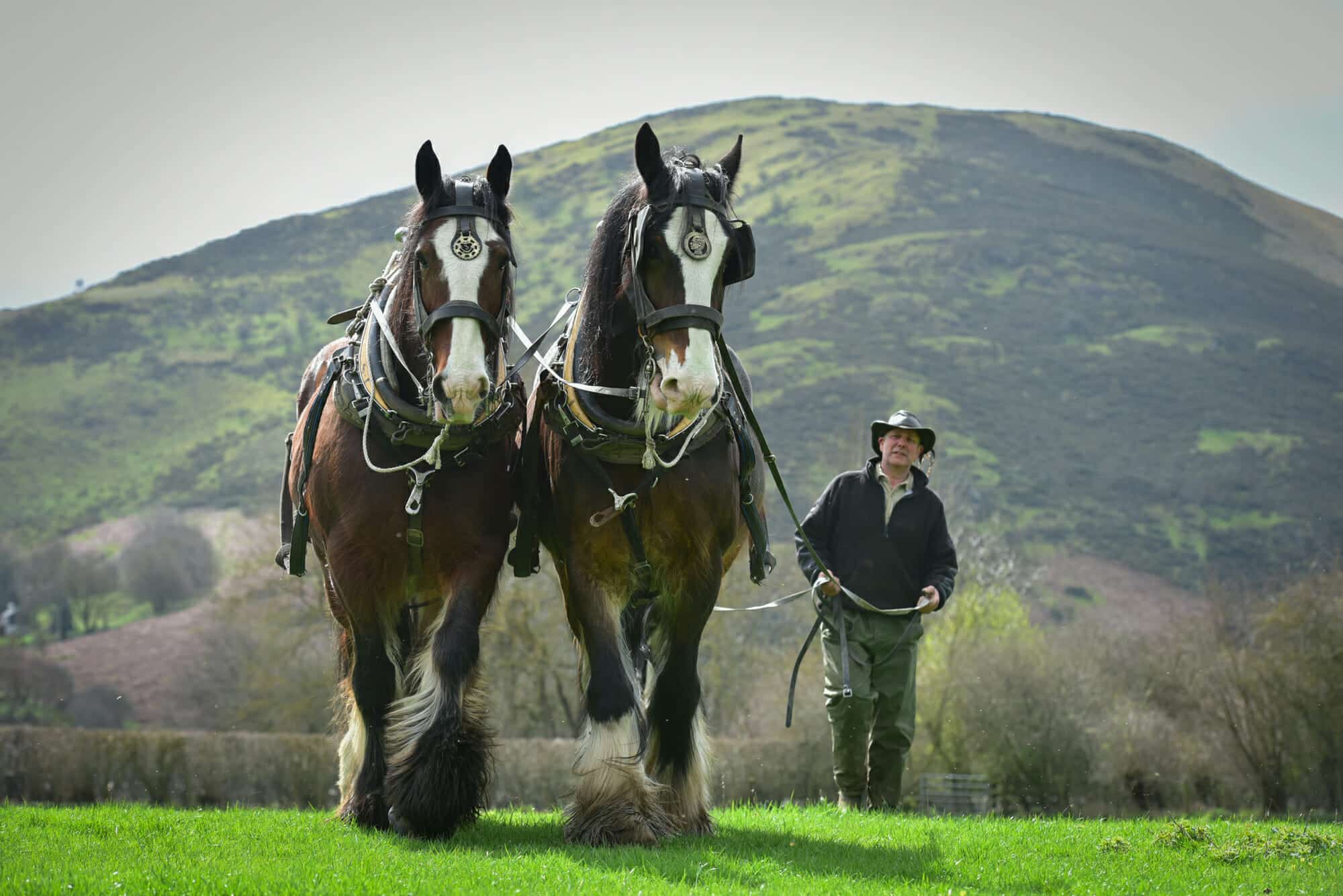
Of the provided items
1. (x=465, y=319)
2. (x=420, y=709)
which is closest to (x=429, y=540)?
(x=420, y=709)

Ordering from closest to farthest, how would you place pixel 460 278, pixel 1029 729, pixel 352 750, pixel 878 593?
pixel 460 278 → pixel 352 750 → pixel 878 593 → pixel 1029 729

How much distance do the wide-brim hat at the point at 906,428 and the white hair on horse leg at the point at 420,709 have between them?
3.87 meters

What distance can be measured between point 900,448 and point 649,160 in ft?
12.2

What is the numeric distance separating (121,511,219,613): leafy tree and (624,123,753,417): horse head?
254 feet

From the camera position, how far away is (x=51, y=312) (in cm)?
13312

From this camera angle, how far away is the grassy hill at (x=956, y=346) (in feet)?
278

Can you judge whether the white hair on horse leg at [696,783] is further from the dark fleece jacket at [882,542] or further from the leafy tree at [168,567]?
the leafy tree at [168,567]

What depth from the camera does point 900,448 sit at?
9250mm

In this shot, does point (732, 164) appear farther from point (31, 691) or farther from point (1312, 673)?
point (31, 691)

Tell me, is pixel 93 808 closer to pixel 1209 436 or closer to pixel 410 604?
pixel 410 604

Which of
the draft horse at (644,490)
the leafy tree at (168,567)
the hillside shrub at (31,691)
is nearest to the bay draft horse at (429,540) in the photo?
the draft horse at (644,490)

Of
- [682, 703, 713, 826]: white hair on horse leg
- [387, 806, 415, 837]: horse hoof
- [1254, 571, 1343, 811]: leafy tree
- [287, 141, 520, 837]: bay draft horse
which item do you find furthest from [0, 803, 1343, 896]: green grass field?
[1254, 571, 1343, 811]: leafy tree

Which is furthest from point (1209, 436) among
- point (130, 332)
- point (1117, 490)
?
point (130, 332)

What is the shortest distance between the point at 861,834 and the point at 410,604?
2.82m
